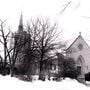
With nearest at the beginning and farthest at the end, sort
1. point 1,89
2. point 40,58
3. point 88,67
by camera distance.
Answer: point 1,89 < point 40,58 < point 88,67

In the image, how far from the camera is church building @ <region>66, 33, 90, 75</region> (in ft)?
130

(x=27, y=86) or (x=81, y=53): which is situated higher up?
(x=81, y=53)

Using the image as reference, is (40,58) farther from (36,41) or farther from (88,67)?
(88,67)

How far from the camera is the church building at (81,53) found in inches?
1559

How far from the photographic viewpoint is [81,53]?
1597 inches

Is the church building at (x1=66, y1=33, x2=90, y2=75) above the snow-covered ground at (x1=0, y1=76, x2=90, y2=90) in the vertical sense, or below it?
above

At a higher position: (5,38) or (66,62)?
(5,38)

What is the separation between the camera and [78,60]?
4041 centimetres

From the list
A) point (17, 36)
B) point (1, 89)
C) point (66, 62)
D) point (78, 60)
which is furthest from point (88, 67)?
point (1, 89)

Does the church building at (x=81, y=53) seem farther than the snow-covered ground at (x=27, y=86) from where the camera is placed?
Yes

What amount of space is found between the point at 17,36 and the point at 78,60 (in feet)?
60.1

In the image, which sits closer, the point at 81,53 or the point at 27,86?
the point at 27,86

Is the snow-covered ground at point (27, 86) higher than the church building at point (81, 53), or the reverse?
the church building at point (81, 53)

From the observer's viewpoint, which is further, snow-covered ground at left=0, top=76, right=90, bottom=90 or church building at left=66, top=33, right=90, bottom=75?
church building at left=66, top=33, right=90, bottom=75
